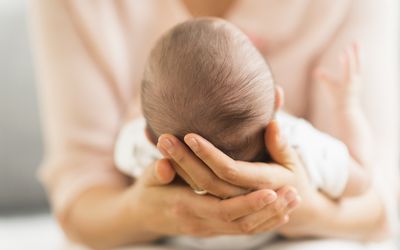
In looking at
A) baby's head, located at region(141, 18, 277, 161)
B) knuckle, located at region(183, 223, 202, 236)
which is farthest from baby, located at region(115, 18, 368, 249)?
knuckle, located at region(183, 223, 202, 236)

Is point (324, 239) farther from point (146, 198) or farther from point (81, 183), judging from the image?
point (81, 183)

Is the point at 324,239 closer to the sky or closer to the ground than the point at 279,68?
closer to the ground

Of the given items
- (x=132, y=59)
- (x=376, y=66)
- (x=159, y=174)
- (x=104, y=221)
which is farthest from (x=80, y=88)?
(x=376, y=66)

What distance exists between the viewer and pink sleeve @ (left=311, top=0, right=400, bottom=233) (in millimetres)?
887

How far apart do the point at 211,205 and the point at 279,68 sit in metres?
0.30

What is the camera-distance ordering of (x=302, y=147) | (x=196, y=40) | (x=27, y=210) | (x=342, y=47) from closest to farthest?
(x=196, y=40)
(x=302, y=147)
(x=342, y=47)
(x=27, y=210)

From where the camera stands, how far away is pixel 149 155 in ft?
2.59

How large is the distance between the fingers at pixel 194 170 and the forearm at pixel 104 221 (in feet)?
0.49

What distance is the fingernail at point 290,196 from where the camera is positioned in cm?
66

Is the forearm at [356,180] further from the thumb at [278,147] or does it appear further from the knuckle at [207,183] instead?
the knuckle at [207,183]

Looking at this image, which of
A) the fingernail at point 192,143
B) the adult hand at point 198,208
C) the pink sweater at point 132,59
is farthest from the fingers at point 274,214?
the pink sweater at point 132,59

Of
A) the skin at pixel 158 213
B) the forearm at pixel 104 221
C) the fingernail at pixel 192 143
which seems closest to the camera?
the fingernail at pixel 192 143

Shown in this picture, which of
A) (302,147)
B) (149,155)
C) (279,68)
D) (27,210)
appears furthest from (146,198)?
(27,210)

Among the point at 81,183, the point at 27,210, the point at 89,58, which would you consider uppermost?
the point at 89,58
